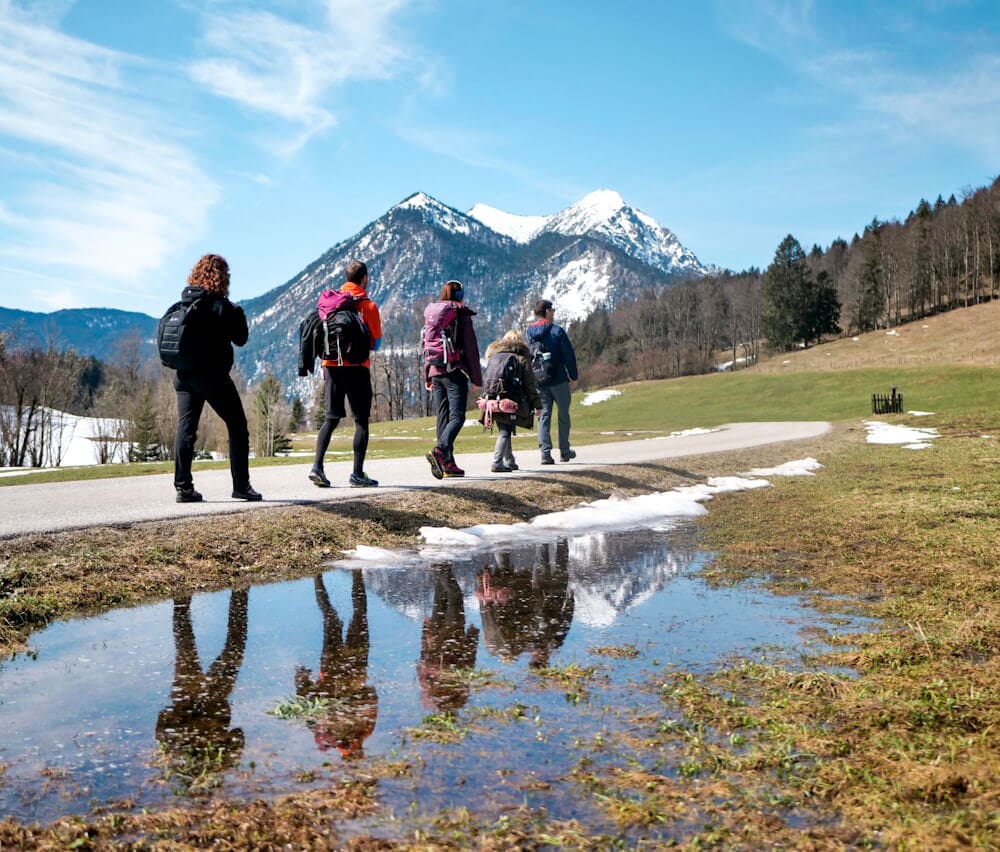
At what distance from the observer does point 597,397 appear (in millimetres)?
65375

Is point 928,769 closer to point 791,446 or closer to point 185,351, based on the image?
point 185,351

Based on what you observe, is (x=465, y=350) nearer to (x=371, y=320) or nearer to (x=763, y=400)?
(x=371, y=320)

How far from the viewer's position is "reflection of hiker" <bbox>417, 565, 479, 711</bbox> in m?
3.51

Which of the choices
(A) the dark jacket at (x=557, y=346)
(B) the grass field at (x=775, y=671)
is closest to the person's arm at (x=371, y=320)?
(B) the grass field at (x=775, y=671)

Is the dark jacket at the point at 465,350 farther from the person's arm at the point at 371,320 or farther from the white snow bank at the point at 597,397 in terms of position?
the white snow bank at the point at 597,397

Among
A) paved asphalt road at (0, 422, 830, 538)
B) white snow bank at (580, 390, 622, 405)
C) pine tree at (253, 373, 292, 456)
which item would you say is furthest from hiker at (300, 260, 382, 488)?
white snow bank at (580, 390, 622, 405)

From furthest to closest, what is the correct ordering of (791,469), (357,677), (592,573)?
1. (791,469)
2. (592,573)
3. (357,677)

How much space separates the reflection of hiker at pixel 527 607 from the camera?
432 cm

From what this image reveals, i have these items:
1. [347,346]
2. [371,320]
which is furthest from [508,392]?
[347,346]

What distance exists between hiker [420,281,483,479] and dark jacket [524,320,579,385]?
2.57 metres

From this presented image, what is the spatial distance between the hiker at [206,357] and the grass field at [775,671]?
4.06 ft

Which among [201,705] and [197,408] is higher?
[197,408]

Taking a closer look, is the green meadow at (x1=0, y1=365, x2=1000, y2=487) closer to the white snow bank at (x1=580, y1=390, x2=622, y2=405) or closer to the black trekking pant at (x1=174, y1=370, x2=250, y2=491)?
the white snow bank at (x1=580, y1=390, x2=622, y2=405)

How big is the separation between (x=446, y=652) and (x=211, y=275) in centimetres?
541
